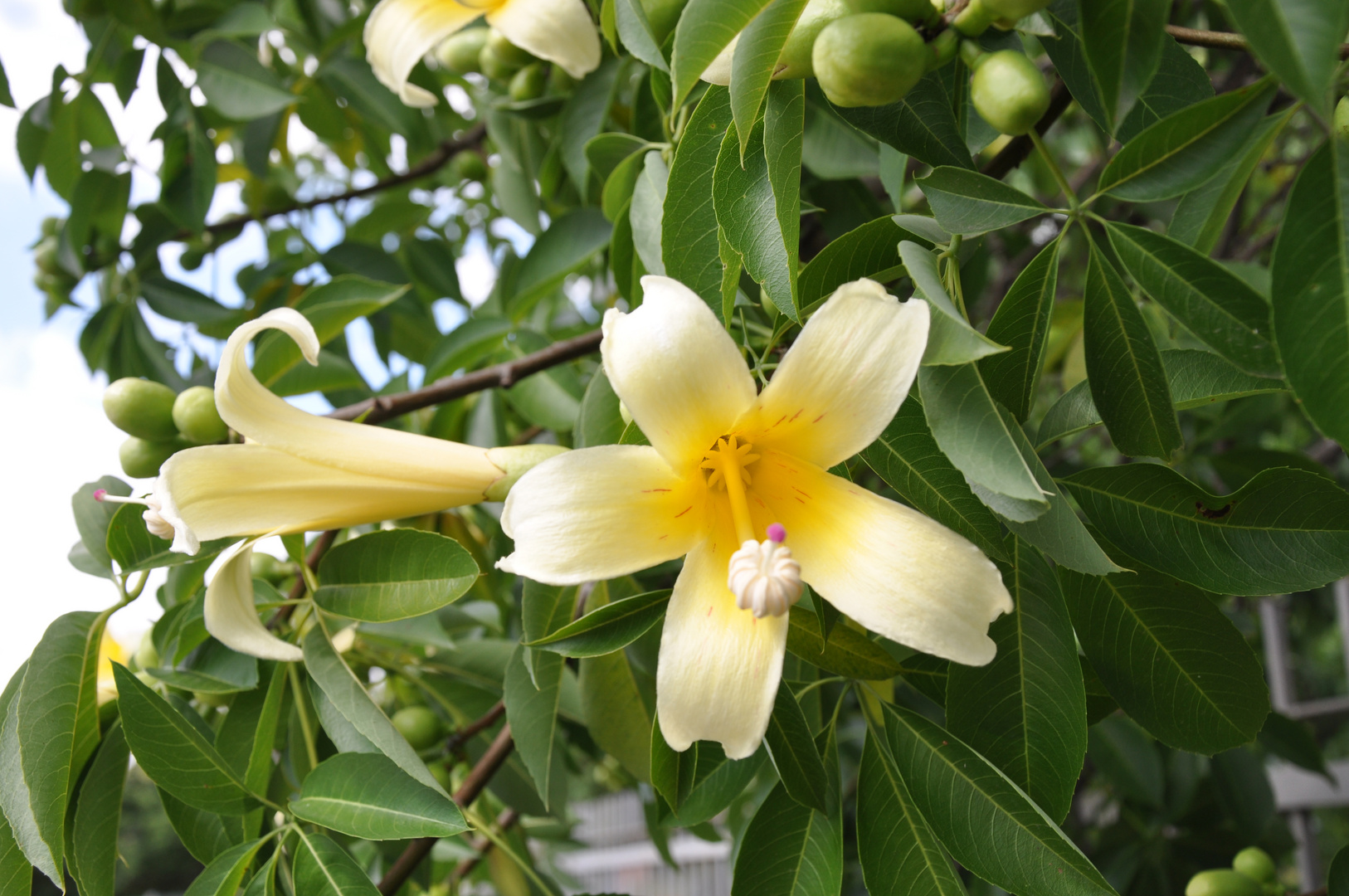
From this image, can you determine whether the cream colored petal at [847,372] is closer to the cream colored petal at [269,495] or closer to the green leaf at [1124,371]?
the green leaf at [1124,371]

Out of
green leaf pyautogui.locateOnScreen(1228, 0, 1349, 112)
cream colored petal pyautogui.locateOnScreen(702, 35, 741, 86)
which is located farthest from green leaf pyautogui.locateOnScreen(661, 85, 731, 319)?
green leaf pyautogui.locateOnScreen(1228, 0, 1349, 112)

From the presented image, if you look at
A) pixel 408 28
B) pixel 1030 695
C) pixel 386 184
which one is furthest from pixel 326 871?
pixel 386 184

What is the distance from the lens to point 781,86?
681mm

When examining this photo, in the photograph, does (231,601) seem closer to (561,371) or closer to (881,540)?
(881,540)

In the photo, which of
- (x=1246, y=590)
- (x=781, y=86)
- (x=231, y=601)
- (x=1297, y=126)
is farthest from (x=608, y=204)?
(x=1297, y=126)

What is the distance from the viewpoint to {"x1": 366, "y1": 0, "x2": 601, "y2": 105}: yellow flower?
1.13 meters

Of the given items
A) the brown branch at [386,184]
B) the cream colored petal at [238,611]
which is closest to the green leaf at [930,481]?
the cream colored petal at [238,611]

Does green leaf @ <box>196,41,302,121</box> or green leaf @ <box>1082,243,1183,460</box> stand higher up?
green leaf @ <box>196,41,302,121</box>

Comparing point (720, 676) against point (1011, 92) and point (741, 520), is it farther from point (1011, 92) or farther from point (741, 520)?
point (1011, 92)

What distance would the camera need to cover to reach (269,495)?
2.61 ft

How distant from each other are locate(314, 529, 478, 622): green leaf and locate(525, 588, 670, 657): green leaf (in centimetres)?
14

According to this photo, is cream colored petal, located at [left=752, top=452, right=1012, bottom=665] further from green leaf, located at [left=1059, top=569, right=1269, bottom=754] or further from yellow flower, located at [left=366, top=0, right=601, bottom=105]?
yellow flower, located at [left=366, top=0, right=601, bottom=105]

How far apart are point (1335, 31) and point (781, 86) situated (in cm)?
34

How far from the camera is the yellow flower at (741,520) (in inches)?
23.0
